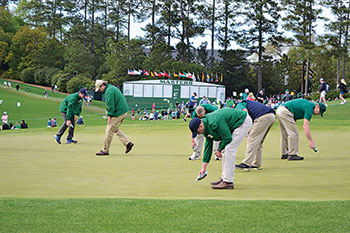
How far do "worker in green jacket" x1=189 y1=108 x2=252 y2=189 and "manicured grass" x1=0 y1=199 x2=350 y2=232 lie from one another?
138 cm

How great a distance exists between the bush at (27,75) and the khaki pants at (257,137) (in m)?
80.0

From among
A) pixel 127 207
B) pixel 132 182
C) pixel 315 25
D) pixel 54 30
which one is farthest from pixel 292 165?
pixel 54 30

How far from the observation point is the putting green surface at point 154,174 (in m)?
6.87

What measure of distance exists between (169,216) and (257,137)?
16.4ft

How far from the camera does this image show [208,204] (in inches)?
230

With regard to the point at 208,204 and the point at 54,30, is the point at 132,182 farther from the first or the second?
the point at 54,30

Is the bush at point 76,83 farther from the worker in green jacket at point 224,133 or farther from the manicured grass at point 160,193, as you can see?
the worker in green jacket at point 224,133

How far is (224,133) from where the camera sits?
714 centimetres

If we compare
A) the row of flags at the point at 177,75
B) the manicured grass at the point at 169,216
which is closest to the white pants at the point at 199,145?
the manicured grass at the point at 169,216

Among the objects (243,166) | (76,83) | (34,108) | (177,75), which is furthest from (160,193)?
(76,83)

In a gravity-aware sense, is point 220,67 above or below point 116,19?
below

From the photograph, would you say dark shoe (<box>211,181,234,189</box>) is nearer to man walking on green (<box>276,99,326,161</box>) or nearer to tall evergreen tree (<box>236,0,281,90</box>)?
man walking on green (<box>276,99,326,161</box>)

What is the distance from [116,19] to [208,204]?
7825cm

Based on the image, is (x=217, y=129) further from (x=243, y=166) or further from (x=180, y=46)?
(x=180, y=46)
